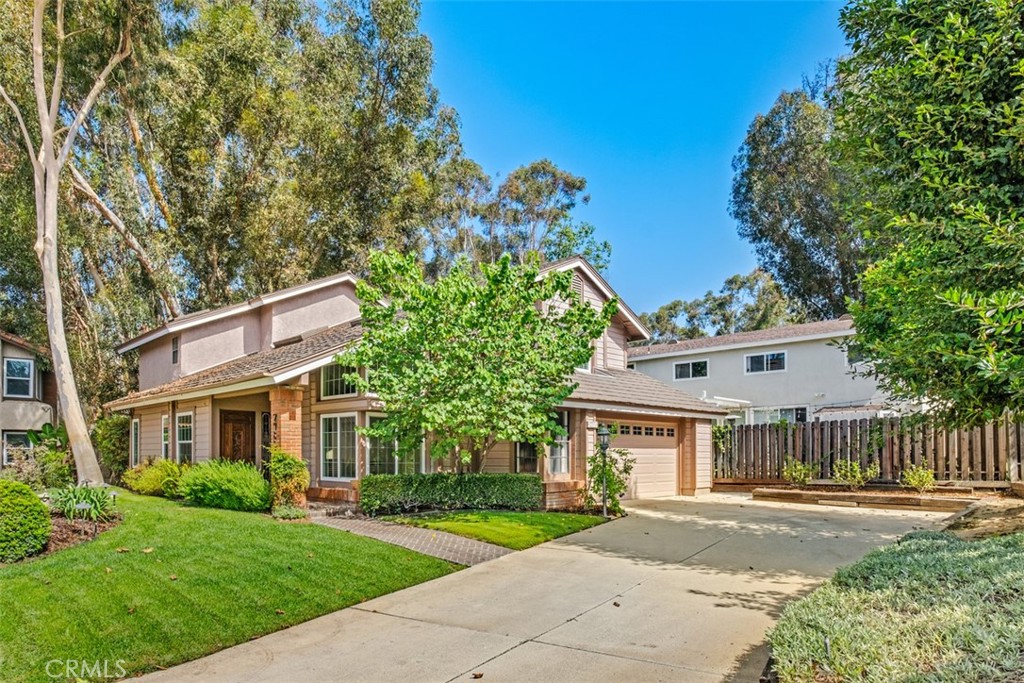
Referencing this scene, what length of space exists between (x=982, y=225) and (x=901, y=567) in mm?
3213

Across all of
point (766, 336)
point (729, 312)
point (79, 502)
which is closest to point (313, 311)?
point (79, 502)

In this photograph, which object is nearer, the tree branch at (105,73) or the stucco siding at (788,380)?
the tree branch at (105,73)

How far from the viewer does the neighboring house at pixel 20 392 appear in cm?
2434

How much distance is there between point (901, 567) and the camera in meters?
5.60

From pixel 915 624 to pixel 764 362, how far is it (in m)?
23.3

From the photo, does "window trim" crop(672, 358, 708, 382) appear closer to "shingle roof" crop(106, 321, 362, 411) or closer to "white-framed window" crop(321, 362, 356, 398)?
"shingle roof" crop(106, 321, 362, 411)

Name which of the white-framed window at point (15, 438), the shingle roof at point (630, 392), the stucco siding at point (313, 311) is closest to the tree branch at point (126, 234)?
the stucco siding at point (313, 311)

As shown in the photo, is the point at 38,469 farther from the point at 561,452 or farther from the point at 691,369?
the point at 691,369

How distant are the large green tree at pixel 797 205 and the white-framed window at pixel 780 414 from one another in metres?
12.7

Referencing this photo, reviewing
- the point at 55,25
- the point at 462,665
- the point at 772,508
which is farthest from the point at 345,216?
the point at 462,665

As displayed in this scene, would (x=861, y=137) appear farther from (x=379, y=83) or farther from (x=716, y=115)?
(x=379, y=83)

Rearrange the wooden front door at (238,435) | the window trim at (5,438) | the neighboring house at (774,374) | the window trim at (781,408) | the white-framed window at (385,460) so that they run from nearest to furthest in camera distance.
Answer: the white-framed window at (385,460), the wooden front door at (238,435), the window trim at (5,438), the neighboring house at (774,374), the window trim at (781,408)

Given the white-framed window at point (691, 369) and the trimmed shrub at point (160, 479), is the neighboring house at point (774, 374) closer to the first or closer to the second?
the white-framed window at point (691, 369)

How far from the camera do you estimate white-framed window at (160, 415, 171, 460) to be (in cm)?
1808
